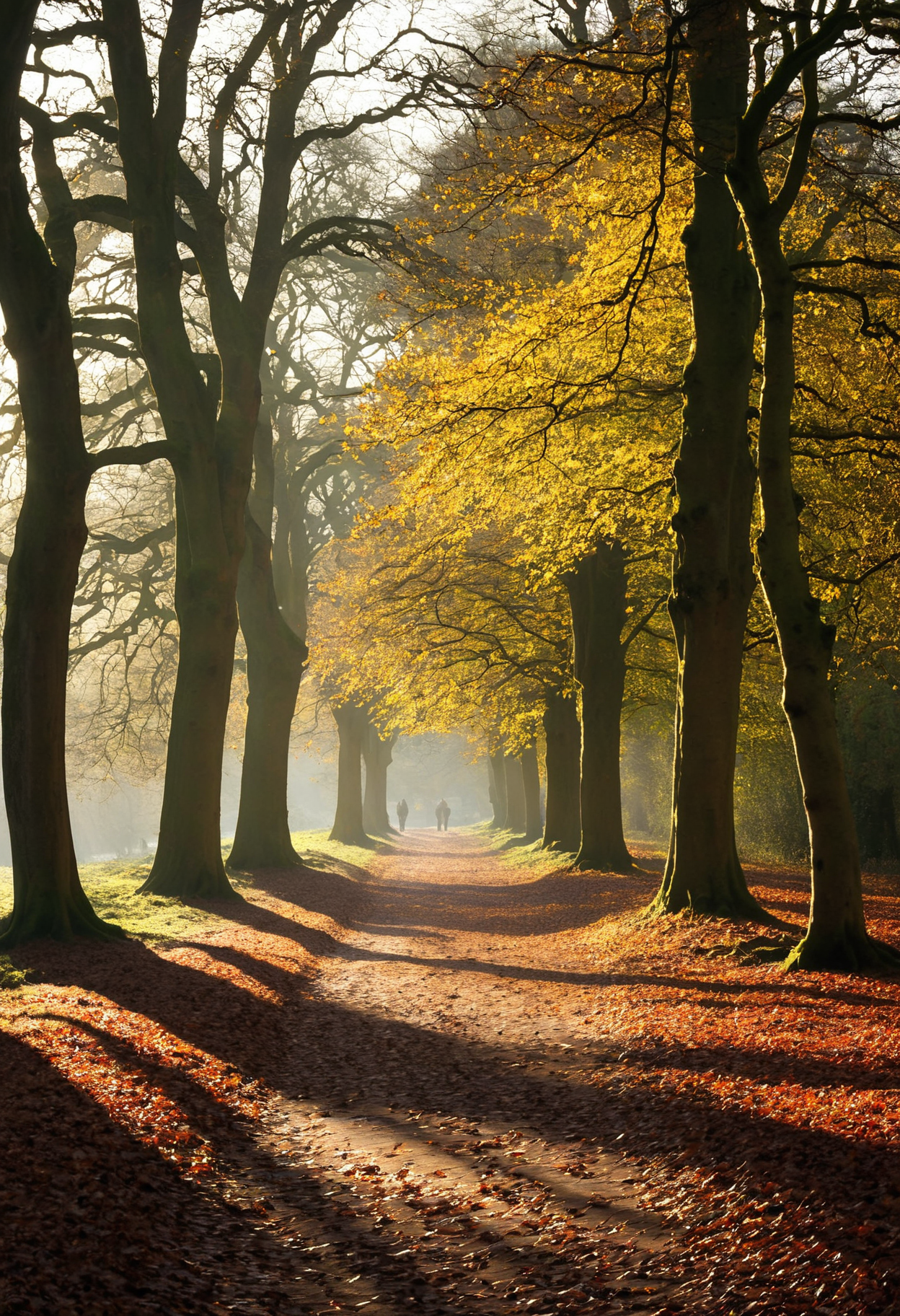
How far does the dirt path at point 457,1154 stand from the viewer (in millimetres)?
4180

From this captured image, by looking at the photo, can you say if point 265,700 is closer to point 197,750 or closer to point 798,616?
point 197,750

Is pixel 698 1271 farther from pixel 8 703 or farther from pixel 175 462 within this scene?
pixel 175 462

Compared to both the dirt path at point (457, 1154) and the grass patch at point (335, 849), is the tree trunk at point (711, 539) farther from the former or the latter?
the grass patch at point (335, 849)

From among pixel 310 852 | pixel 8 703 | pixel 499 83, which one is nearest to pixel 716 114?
pixel 499 83

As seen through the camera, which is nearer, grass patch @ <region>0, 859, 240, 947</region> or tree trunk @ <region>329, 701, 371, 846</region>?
grass patch @ <region>0, 859, 240, 947</region>

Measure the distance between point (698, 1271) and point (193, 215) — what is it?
15872 mm

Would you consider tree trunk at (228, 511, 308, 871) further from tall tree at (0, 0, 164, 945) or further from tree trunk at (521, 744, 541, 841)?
tree trunk at (521, 744, 541, 841)

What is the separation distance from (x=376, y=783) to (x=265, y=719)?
84.9 ft

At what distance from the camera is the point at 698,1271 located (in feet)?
13.3

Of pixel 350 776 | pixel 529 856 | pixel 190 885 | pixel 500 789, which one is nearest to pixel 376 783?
pixel 500 789

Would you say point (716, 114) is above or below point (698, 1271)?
above

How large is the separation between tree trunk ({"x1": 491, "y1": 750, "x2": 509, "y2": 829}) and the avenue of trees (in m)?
23.7

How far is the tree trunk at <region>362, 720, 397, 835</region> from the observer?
144 feet

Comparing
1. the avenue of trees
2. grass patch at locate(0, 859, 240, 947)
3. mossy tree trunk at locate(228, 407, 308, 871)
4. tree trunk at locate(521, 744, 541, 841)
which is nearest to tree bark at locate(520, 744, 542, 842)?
tree trunk at locate(521, 744, 541, 841)
